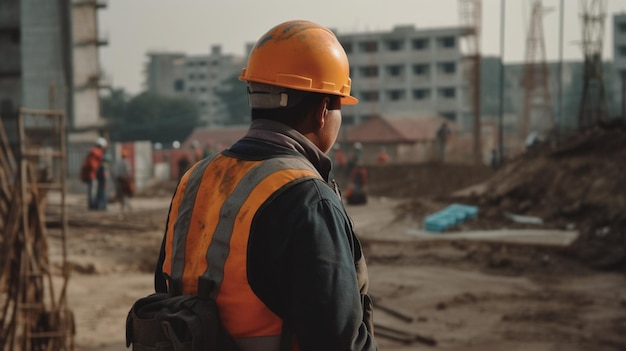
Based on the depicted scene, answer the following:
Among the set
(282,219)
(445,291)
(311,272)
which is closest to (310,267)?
(311,272)

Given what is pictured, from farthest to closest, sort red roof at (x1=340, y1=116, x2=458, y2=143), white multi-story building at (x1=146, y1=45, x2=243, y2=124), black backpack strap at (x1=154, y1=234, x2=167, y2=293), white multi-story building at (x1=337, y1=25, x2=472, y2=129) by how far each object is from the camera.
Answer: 1. white multi-story building at (x1=146, y1=45, x2=243, y2=124)
2. white multi-story building at (x1=337, y1=25, x2=472, y2=129)
3. red roof at (x1=340, y1=116, x2=458, y2=143)
4. black backpack strap at (x1=154, y1=234, x2=167, y2=293)

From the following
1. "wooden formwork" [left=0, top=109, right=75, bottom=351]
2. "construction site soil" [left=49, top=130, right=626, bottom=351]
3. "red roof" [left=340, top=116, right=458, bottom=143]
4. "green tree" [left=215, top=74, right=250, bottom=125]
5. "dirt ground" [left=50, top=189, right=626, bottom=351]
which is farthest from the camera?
"green tree" [left=215, top=74, right=250, bottom=125]

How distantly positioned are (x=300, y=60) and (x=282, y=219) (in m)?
0.54

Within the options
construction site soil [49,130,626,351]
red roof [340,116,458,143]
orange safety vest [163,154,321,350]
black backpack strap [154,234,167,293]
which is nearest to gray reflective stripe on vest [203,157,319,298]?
orange safety vest [163,154,321,350]

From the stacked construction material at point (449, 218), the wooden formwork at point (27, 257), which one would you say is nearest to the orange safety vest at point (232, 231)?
the wooden formwork at point (27, 257)

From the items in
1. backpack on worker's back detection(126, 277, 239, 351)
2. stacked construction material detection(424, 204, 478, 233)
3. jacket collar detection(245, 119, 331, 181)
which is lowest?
stacked construction material detection(424, 204, 478, 233)

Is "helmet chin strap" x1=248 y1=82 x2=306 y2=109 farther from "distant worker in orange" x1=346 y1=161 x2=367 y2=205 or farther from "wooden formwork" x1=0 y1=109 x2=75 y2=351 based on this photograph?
"distant worker in orange" x1=346 y1=161 x2=367 y2=205

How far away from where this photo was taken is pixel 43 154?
26.0 feet

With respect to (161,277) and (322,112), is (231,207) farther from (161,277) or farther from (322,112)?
(161,277)

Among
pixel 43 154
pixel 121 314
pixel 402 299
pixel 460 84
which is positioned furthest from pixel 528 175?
pixel 460 84

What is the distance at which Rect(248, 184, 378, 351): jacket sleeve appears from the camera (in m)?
2.31

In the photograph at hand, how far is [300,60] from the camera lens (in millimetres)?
2660

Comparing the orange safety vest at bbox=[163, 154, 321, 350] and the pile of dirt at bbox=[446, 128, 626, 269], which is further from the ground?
the orange safety vest at bbox=[163, 154, 321, 350]

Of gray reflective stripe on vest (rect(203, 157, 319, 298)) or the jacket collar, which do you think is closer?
gray reflective stripe on vest (rect(203, 157, 319, 298))
